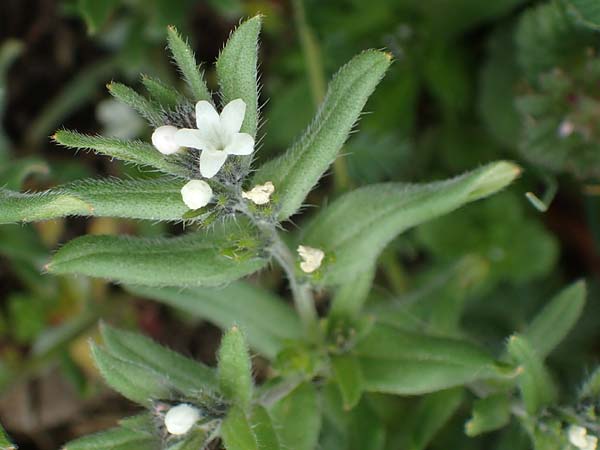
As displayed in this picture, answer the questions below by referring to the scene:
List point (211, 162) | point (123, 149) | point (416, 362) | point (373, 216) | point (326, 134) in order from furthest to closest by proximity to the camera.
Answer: point (416, 362) < point (373, 216) < point (326, 134) < point (123, 149) < point (211, 162)

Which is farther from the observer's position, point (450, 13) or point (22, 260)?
point (450, 13)

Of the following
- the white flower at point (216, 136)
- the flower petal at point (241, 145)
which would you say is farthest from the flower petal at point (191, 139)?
the flower petal at point (241, 145)

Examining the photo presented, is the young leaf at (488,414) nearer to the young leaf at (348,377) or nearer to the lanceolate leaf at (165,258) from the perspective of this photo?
the young leaf at (348,377)

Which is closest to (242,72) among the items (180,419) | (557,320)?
(180,419)

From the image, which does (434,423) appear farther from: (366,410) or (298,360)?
(298,360)

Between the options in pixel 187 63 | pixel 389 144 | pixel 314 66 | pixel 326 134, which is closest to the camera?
pixel 187 63

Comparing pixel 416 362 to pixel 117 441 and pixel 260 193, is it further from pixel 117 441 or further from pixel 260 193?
pixel 117 441

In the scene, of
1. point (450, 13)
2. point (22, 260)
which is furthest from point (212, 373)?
point (450, 13)
